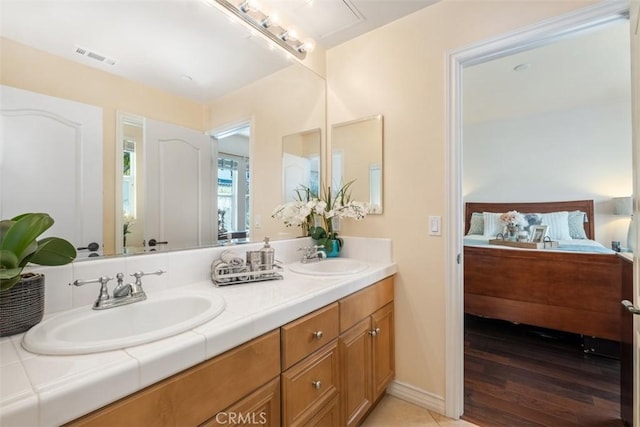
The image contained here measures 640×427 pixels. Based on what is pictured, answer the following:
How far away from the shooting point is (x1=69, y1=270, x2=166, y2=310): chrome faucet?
0.98m

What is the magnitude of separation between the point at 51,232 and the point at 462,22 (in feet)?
7.30

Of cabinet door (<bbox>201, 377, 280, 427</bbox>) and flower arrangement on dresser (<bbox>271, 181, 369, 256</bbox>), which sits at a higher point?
flower arrangement on dresser (<bbox>271, 181, 369, 256</bbox>)

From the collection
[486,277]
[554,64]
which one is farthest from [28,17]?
[554,64]

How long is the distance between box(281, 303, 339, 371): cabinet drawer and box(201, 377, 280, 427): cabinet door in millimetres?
88

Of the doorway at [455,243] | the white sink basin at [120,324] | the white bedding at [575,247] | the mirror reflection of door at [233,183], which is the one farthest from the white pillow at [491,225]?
the white sink basin at [120,324]

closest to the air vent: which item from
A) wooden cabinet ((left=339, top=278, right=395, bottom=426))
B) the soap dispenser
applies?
the soap dispenser

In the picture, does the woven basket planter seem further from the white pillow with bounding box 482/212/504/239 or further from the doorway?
the white pillow with bounding box 482/212/504/239

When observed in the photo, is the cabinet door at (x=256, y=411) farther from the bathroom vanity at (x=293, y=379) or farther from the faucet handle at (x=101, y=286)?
the faucet handle at (x=101, y=286)

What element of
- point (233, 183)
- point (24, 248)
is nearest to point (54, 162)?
point (24, 248)

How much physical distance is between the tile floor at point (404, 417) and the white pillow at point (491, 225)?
3.05 meters

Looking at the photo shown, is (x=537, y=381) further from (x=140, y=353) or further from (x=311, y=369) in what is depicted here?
(x=140, y=353)

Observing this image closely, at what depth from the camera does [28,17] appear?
947 millimetres

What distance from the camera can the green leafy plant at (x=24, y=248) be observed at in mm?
727

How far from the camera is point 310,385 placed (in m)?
1.14
